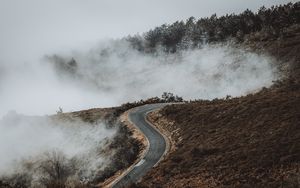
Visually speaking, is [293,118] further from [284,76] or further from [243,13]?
[243,13]

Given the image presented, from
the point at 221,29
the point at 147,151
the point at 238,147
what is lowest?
the point at 238,147

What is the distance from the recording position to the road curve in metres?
36.3

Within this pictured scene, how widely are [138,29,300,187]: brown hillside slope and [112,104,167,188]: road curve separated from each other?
1.56 metres

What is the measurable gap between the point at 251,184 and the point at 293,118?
34.8ft

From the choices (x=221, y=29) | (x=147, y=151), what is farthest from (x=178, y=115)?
(x=221, y=29)

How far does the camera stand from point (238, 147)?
34312 mm

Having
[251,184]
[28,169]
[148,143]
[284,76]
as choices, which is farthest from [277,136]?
[284,76]

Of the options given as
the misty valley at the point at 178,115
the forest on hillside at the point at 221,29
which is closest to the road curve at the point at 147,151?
the misty valley at the point at 178,115

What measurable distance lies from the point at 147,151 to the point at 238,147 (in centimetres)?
1156

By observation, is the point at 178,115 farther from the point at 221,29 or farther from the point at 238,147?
the point at 221,29

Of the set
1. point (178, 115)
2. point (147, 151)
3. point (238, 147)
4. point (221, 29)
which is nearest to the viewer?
point (238, 147)

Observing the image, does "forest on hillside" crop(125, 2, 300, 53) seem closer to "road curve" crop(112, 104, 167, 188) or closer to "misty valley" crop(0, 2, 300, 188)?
"misty valley" crop(0, 2, 300, 188)

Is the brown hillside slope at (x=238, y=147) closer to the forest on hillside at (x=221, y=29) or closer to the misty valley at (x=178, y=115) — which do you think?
the misty valley at (x=178, y=115)

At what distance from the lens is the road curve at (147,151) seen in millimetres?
36281
